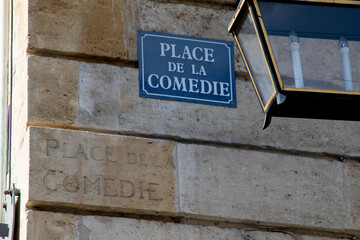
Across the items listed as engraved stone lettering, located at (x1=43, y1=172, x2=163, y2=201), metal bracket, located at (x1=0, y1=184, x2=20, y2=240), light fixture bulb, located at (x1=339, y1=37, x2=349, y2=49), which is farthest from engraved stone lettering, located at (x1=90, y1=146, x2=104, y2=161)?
light fixture bulb, located at (x1=339, y1=37, x2=349, y2=49)

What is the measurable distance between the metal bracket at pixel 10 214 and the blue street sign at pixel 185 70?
84 centimetres

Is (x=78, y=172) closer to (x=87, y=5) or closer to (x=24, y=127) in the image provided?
(x=24, y=127)

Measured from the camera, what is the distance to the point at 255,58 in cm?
460

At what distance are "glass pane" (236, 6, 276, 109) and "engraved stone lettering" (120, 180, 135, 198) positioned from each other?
82 centimetres

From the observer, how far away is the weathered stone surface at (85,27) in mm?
5246

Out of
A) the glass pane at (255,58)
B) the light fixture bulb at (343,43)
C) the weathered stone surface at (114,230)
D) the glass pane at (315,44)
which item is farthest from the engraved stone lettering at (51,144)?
the light fixture bulb at (343,43)

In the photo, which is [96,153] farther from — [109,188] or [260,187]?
[260,187]

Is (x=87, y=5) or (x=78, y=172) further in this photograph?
(x=87, y=5)

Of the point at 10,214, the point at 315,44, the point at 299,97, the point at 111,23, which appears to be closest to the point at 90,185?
the point at 10,214

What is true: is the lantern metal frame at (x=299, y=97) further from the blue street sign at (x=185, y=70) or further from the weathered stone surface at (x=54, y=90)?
the weathered stone surface at (x=54, y=90)

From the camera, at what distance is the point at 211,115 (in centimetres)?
534

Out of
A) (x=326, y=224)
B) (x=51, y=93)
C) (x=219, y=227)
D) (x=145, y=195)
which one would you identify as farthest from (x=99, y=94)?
(x=326, y=224)

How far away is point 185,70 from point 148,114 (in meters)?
0.33

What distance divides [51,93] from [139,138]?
50 cm
